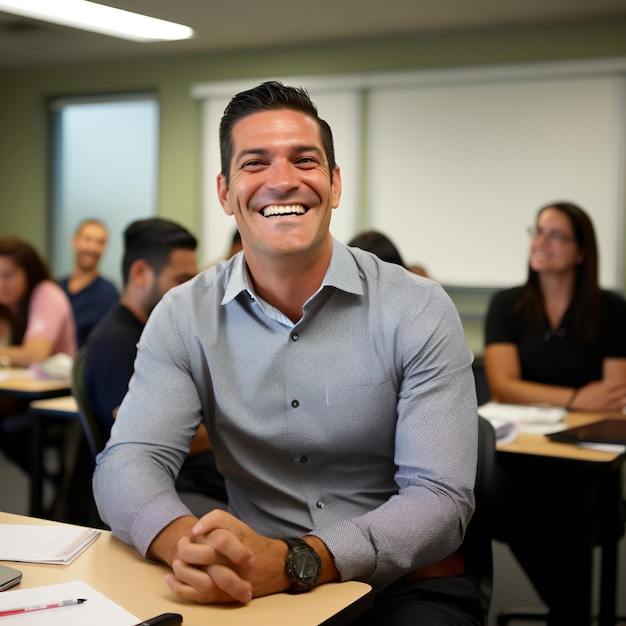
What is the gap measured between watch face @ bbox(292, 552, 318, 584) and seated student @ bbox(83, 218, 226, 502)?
106 cm

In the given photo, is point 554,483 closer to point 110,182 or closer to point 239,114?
point 239,114

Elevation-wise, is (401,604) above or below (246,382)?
below

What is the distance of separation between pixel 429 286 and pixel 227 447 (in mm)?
455

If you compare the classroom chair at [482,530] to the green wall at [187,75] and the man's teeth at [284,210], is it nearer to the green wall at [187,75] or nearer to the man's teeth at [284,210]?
the man's teeth at [284,210]

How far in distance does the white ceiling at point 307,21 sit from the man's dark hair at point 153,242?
220 cm

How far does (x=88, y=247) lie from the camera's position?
5.32m

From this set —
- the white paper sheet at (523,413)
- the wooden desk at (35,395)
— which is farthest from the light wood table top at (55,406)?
the white paper sheet at (523,413)

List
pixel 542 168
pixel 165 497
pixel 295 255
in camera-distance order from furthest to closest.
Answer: pixel 542 168, pixel 295 255, pixel 165 497

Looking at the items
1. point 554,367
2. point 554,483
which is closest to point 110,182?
point 554,367

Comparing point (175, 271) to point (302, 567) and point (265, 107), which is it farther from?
point (302, 567)

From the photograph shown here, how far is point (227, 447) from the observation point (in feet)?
5.12

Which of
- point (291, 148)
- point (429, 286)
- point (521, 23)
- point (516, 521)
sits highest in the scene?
point (521, 23)

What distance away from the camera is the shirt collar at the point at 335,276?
1549 mm

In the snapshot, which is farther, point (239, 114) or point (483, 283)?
point (483, 283)
